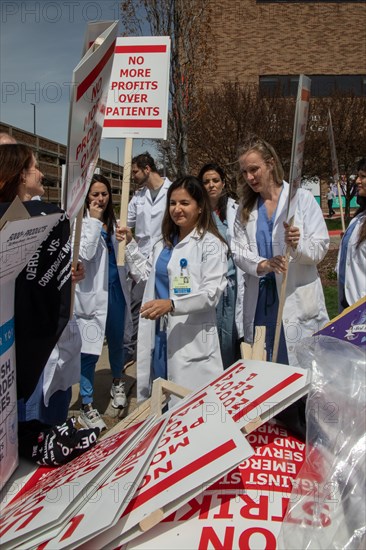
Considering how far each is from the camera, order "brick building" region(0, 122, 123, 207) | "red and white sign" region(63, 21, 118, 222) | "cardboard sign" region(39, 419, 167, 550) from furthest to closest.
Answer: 1. "brick building" region(0, 122, 123, 207)
2. "red and white sign" region(63, 21, 118, 222)
3. "cardboard sign" region(39, 419, 167, 550)

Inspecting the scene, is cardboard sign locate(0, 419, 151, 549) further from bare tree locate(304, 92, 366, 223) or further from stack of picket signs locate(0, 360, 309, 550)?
bare tree locate(304, 92, 366, 223)

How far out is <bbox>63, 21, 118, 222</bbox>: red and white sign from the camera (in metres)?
1.86

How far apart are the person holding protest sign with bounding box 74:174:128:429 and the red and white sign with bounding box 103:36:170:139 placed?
0.85 m

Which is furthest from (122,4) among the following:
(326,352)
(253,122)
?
(326,352)

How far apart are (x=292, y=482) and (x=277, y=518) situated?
140 mm

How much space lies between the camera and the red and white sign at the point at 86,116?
1.86m

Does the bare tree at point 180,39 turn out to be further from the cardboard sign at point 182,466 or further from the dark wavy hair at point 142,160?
the cardboard sign at point 182,466

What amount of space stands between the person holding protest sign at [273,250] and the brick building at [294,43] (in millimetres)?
24815

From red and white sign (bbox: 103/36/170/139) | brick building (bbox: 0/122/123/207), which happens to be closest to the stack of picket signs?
red and white sign (bbox: 103/36/170/139)

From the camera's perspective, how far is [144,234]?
614 centimetres

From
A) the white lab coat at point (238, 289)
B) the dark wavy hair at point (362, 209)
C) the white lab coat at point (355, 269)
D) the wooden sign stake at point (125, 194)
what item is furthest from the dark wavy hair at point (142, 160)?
the white lab coat at point (355, 269)

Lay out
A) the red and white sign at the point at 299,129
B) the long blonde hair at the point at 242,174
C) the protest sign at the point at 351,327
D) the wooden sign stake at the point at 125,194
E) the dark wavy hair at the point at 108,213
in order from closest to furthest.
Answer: the protest sign at the point at 351,327
the red and white sign at the point at 299,129
the long blonde hair at the point at 242,174
the wooden sign stake at the point at 125,194
the dark wavy hair at the point at 108,213

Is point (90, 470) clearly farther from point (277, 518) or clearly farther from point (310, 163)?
point (310, 163)

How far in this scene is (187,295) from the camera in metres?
3.19
